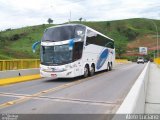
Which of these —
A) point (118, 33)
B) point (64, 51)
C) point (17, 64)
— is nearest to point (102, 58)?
point (17, 64)

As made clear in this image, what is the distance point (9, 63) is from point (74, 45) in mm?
5427

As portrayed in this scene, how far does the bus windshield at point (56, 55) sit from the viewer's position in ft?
66.3

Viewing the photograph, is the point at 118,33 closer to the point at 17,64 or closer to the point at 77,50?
the point at 17,64

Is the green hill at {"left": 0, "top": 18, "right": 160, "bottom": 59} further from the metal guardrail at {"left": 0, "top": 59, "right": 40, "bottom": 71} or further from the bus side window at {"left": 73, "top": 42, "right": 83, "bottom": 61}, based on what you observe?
the bus side window at {"left": 73, "top": 42, "right": 83, "bottom": 61}

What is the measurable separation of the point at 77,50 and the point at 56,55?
1496 mm

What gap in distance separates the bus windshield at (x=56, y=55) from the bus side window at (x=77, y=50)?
1.68ft

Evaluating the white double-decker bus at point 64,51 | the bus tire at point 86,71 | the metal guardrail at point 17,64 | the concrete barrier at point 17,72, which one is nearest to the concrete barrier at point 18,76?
the concrete barrier at point 17,72

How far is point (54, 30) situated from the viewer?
69.4 feet

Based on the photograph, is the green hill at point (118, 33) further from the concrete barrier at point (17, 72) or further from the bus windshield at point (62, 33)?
the bus windshield at point (62, 33)

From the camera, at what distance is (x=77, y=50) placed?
21.0 m

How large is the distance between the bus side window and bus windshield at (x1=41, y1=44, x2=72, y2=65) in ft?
1.68

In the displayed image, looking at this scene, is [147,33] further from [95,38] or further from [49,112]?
[49,112]

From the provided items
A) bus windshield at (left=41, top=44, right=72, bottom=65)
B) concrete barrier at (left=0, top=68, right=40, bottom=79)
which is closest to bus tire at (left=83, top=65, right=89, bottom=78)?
bus windshield at (left=41, top=44, right=72, bottom=65)

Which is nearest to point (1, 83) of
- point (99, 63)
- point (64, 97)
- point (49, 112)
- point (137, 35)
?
point (64, 97)
